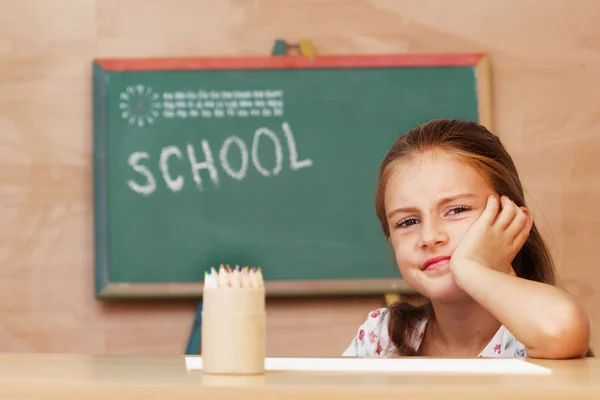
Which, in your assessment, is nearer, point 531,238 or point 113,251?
point 531,238

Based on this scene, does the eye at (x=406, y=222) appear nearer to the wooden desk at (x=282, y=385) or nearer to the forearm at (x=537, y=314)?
the forearm at (x=537, y=314)

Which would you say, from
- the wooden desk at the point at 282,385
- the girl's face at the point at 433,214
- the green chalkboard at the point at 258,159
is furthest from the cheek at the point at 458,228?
the green chalkboard at the point at 258,159

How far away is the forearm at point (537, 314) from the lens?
892 mm

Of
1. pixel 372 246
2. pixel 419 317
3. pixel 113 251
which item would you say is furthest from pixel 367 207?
pixel 419 317

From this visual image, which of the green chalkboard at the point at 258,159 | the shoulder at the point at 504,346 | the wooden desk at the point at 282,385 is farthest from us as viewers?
A: the green chalkboard at the point at 258,159

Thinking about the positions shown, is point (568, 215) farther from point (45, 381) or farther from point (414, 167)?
point (45, 381)

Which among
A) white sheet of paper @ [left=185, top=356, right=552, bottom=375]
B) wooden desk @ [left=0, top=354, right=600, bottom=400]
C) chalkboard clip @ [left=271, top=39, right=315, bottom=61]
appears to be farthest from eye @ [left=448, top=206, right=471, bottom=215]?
chalkboard clip @ [left=271, top=39, right=315, bottom=61]

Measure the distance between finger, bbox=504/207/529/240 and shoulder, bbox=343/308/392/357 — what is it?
323 mm

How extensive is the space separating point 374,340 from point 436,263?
1.02 feet

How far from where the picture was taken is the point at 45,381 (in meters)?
0.60

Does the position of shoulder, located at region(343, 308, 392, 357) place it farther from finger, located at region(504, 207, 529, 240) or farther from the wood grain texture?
the wood grain texture

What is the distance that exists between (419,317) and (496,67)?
4.02 ft

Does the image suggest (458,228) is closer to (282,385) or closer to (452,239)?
(452,239)

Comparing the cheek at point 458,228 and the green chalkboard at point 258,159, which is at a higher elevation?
the green chalkboard at point 258,159
